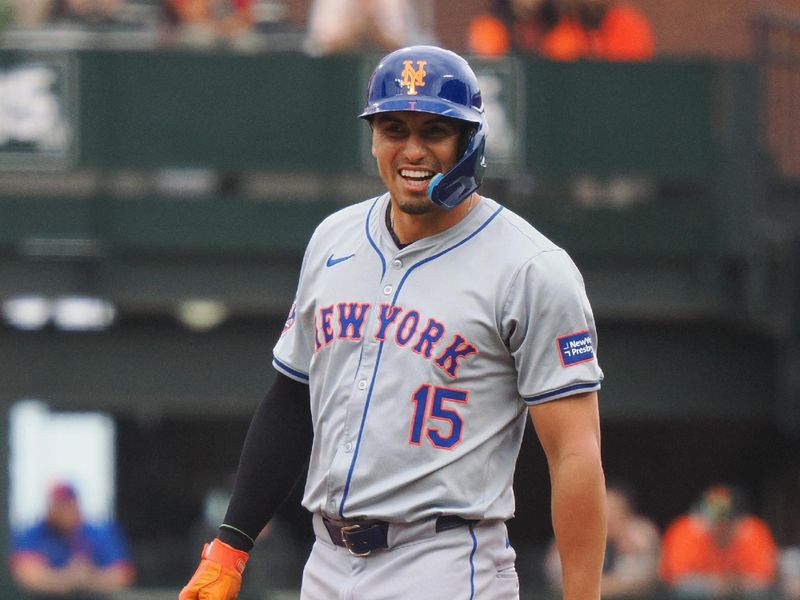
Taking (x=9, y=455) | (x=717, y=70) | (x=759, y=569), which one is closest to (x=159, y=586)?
(x=9, y=455)

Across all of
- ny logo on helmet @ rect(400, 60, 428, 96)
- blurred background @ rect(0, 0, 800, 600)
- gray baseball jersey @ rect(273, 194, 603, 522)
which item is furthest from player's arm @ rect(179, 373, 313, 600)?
blurred background @ rect(0, 0, 800, 600)

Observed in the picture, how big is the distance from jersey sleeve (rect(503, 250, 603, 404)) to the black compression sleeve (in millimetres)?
526

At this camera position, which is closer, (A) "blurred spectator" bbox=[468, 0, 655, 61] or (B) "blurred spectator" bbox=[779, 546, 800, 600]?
(B) "blurred spectator" bbox=[779, 546, 800, 600]

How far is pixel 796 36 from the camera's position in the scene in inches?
457

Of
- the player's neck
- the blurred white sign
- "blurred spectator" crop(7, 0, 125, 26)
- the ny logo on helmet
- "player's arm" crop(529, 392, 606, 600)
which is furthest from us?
the blurred white sign

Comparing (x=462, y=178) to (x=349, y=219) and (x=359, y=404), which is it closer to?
(x=349, y=219)

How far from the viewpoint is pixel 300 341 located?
3.58m

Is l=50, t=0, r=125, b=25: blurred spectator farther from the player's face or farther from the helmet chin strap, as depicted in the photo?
the helmet chin strap

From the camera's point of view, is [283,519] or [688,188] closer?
[688,188]

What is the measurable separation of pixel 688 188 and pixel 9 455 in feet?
14.8

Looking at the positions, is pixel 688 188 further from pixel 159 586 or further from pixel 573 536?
pixel 573 536

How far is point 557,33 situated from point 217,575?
758 cm

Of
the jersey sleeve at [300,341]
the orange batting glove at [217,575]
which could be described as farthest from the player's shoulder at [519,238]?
the orange batting glove at [217,575]

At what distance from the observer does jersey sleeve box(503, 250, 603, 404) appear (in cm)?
327
